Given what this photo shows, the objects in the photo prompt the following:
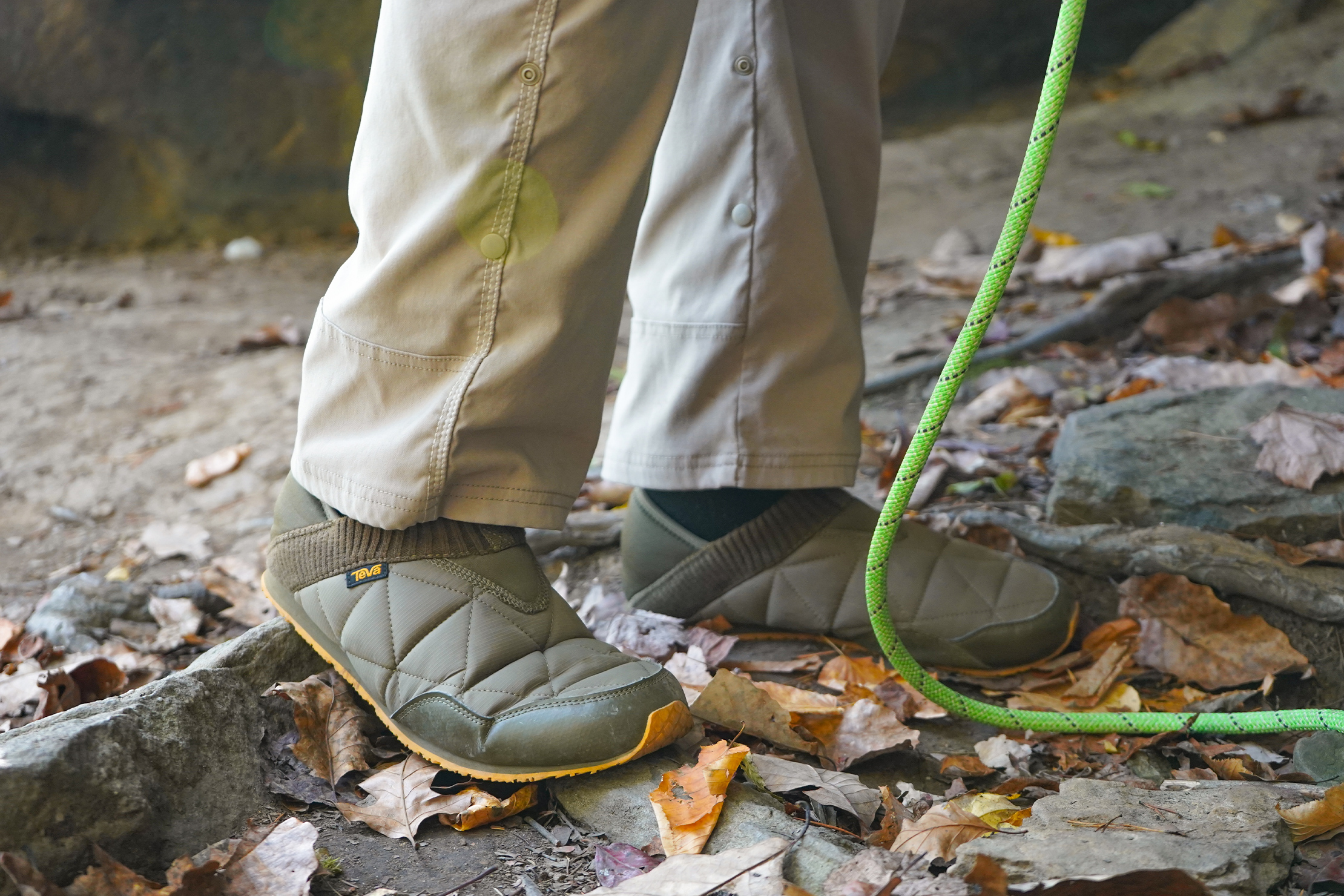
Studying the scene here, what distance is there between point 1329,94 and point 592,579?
4328mm

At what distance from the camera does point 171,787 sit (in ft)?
3.03

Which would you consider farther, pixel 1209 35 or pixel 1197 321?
pixel 1209 35

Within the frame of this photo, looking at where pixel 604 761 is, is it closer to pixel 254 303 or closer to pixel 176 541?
pixel 176 541

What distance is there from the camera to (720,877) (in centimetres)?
82

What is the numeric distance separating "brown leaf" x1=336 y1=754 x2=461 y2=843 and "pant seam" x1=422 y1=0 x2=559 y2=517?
26 cm

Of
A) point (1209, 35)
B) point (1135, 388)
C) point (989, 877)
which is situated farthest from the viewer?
point (1209, 35)

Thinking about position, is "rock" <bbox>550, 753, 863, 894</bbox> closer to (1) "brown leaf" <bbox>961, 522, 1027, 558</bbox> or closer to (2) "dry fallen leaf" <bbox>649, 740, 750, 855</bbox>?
(2) "dry fallen leaf" <bbox>649, 740, 750, 855</bbox>

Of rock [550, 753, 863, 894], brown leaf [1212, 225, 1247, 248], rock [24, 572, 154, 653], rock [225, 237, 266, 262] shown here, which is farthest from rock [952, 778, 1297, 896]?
rock [225, 237, 266, 262]

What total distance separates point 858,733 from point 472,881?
0.46 meters

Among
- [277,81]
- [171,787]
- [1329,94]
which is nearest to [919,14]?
[1329,94]

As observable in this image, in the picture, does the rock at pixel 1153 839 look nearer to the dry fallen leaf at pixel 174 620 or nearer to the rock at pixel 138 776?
the rock at pixel 138 776

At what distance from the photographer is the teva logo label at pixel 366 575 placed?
1.07 m

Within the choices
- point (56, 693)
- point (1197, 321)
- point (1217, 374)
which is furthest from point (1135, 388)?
point (56, 693)

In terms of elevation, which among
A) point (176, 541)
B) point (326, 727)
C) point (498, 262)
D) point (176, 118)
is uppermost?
point (498, 262)
